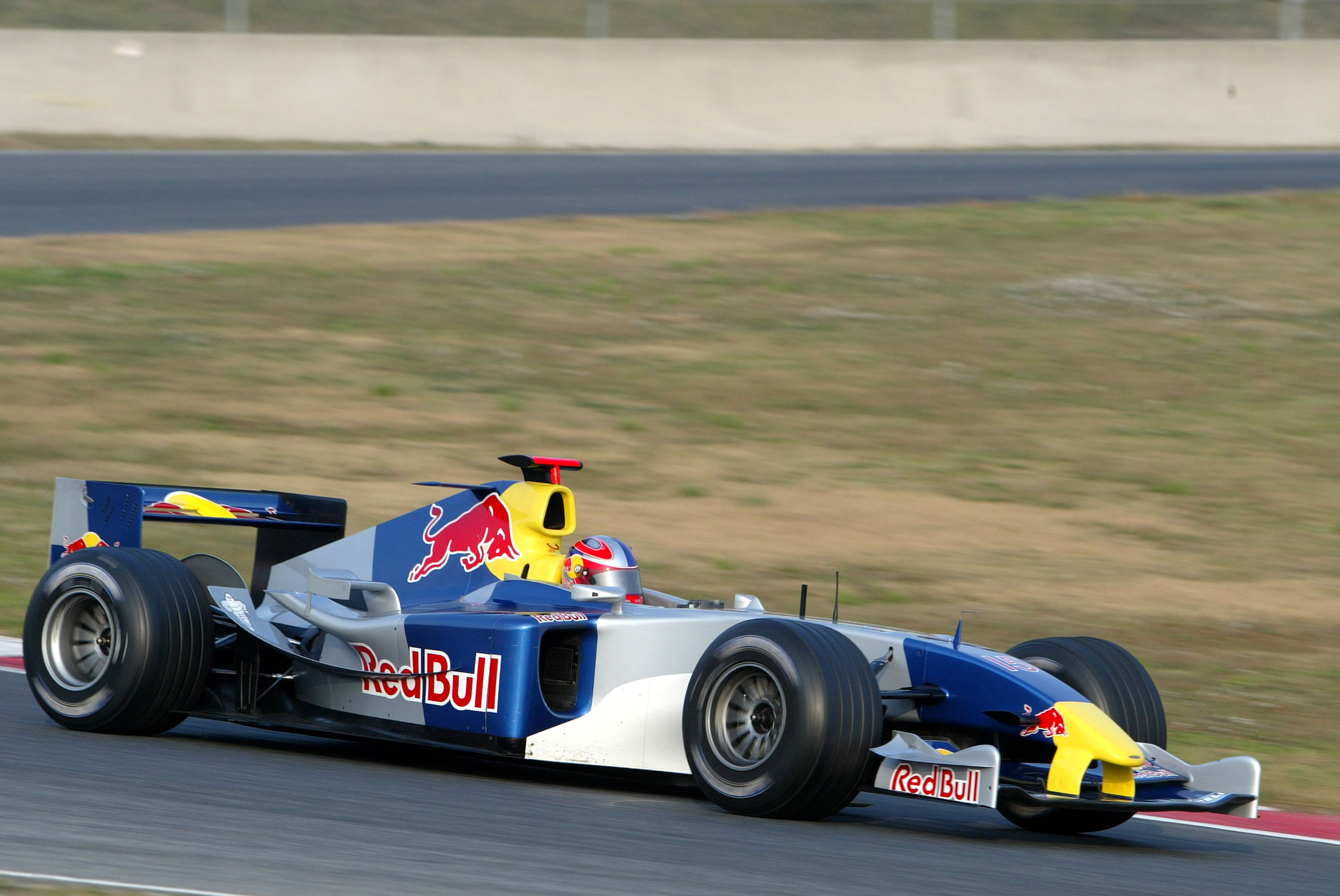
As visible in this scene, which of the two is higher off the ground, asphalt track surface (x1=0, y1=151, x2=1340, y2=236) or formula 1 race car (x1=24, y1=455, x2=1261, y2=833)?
asphalt track surface (x1=0, y1=151, x2=1340, y2=236)

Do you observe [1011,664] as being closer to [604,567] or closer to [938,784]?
[938,784]

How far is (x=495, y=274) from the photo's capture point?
20.4 metres

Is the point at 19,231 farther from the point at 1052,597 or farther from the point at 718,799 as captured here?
the point at 718,799

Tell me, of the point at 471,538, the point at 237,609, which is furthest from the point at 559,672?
the point at 237,609

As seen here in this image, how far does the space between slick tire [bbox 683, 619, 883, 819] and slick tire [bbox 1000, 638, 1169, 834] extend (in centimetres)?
81

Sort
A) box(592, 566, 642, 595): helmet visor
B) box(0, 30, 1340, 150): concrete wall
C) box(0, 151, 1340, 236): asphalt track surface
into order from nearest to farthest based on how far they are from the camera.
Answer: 1. box(592, 566, 642, 595): helmet visor
2. box(0, 151, 1340, 236): asphalt track surface
3. box(0, 30, 1340, 150): concrete wall

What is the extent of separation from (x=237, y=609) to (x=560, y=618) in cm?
164

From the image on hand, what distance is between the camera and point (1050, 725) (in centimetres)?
625

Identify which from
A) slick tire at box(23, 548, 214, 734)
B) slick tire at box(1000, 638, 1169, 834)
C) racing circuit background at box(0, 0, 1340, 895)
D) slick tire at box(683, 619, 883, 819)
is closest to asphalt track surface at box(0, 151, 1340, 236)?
racing circuit background at box(0, 0, 1340, 895)

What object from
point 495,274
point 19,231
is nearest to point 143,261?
point 19,231

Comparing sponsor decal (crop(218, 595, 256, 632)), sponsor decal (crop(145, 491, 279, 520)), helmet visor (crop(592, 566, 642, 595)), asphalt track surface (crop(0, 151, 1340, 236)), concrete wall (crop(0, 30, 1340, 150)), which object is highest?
concrete wall (crop(0, 30, 1340, 150))

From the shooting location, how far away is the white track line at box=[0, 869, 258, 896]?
196 inches

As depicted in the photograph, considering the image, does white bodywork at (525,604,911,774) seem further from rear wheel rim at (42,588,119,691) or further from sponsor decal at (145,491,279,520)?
sponsor decal at (145,491,279,520)

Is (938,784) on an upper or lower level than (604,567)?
lower
